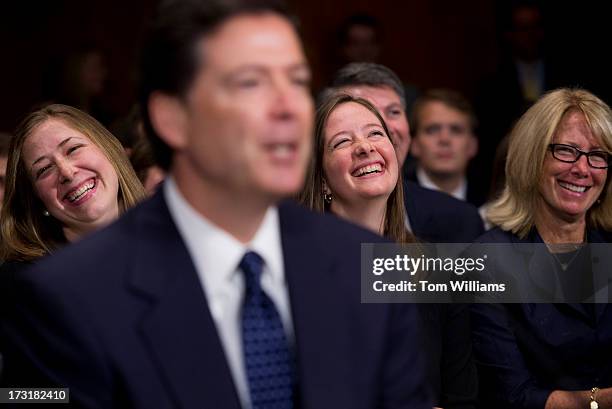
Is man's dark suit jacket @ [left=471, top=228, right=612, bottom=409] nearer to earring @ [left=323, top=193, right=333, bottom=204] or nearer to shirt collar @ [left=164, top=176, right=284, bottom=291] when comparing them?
earring @ [left=323, top=193, right=333, bottom=204]

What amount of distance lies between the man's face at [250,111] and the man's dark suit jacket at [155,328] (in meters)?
0.17

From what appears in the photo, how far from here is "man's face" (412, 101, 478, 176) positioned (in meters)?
4.76

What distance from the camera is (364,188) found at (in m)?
2.99

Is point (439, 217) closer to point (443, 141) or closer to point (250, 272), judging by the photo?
point (443, 141)

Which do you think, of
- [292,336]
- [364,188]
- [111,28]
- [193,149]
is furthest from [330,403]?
[111,28]

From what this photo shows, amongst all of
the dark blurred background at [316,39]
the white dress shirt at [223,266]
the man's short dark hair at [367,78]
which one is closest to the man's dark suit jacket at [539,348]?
the man's short dark hair at [367,78]

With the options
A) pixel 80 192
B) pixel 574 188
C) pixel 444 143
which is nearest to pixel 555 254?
pixel 574 188

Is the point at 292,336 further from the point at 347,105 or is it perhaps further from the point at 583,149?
the point at 583,149

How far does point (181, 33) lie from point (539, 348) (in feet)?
5.99

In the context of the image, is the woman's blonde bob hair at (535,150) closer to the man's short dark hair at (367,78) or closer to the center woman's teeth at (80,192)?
the man's short dark hair at (367,78)

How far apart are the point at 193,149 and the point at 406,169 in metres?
3.28

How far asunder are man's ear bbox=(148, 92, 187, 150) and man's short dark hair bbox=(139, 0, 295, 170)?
0.01m

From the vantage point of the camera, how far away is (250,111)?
149 centimetres

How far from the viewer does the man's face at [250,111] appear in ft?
4.91
